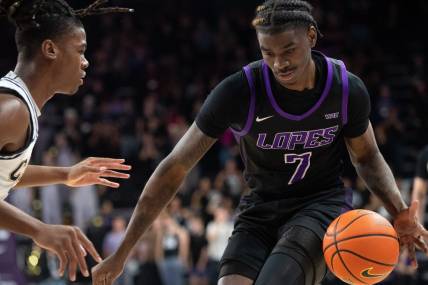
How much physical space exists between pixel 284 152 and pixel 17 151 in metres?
1.55

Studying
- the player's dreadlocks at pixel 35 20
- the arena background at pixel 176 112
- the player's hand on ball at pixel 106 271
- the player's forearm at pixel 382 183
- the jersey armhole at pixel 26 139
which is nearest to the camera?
the jersey armhole at pixel 26 139

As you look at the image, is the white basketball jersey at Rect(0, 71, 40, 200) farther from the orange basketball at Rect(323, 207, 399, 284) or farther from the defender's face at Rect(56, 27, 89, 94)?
the orange basketball at Rect(323, 207, 399, 284)

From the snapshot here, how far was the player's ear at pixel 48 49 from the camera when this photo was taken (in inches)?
161

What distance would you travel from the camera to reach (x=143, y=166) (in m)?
12.8

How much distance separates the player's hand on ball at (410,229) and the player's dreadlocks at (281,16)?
1.25 m

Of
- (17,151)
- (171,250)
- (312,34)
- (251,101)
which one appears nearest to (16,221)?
(17,151)

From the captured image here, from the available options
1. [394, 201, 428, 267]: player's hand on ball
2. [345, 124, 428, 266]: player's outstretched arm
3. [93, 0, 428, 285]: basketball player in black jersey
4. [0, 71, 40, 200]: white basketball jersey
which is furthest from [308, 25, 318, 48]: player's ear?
[0, 71, 40, 200]: white basketball jersey

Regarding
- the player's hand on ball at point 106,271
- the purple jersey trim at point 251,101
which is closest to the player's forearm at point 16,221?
the player's hand on ball at point 106,271

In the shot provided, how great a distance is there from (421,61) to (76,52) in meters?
12.4

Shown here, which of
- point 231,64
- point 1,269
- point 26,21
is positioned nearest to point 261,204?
point 26,21

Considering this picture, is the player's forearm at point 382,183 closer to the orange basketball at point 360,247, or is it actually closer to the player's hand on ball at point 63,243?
the orange basketball at point 360,247

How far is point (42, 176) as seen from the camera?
457cm

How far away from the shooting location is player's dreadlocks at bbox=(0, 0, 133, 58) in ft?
13.1

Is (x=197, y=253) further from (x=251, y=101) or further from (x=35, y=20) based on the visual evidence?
(x=35, y=20)
